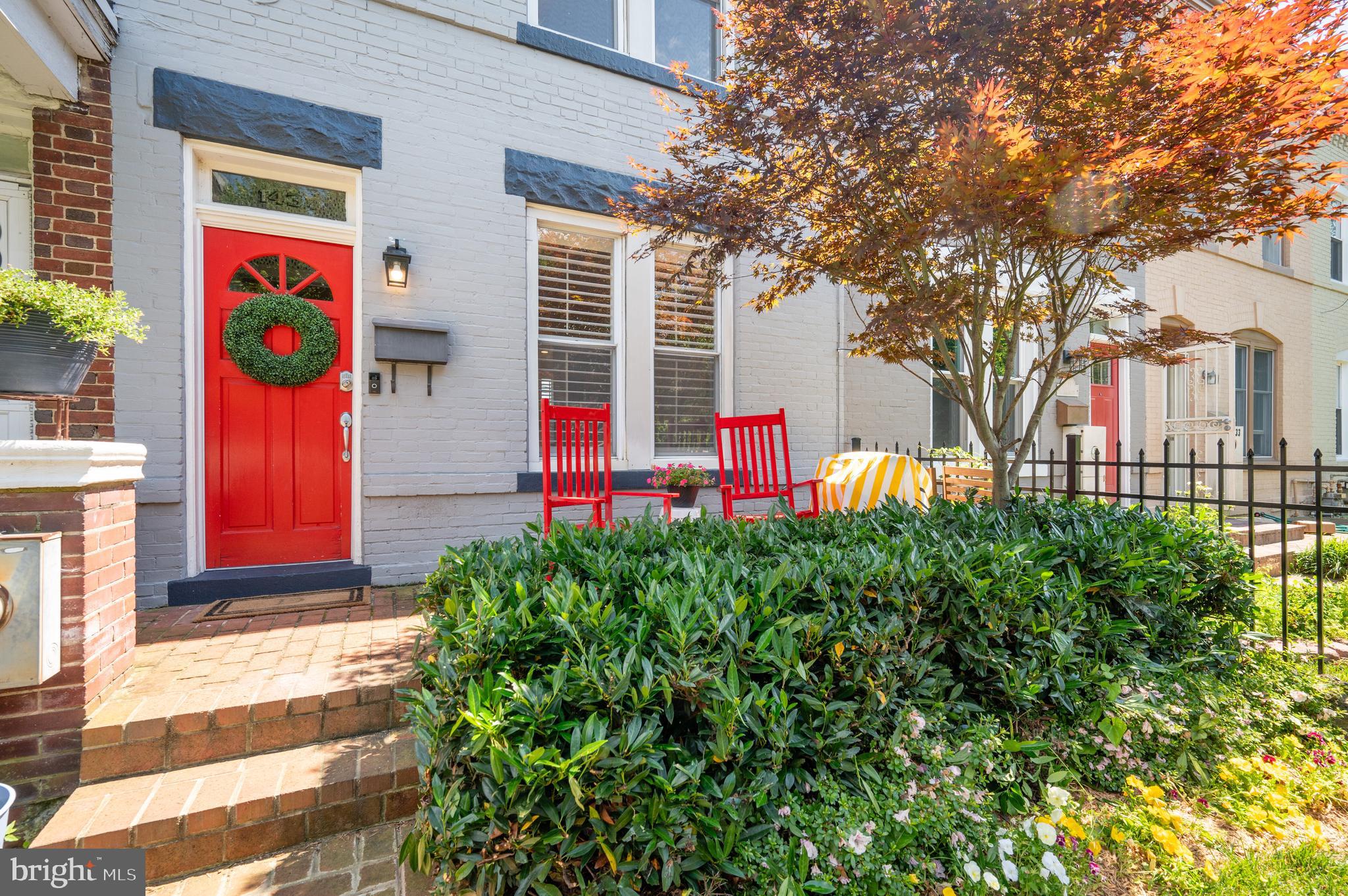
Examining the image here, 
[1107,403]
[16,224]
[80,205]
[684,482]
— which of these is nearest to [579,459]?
[684,482]

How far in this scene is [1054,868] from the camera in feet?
4.72

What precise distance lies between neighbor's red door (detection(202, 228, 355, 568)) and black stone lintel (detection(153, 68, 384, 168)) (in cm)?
50

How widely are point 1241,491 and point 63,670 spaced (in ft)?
35.4

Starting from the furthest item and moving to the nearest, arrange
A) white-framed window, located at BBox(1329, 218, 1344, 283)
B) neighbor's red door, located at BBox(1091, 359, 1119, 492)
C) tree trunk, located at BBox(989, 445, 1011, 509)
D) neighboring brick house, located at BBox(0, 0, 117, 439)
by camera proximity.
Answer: white-framed window, located at BBox(1329, 218, 1344, 283) < neighbor's red door, located at BBox(1091, 359, 1119, 492) < tree trunk, located at BBox(989, 445, 1011, 509) < neighboring brick house, located at BBox(0, 0, 117, 439)

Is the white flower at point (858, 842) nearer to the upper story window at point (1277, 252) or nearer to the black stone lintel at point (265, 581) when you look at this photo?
the black stone lintel at point (265, 581)

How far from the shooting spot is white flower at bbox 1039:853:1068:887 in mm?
1437

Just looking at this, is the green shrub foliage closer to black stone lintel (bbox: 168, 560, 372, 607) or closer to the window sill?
black stone lintel (bbox: 168, 560, 372, 607)

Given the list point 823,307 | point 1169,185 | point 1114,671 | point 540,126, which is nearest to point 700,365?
point 823,307

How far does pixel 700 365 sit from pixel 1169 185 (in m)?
3.06

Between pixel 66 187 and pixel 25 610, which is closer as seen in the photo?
pixel 25 610

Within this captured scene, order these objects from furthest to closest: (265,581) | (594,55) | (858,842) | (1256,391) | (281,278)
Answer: (1256,391)
(594,55)
(281,278)
(265,581)
(858,842)

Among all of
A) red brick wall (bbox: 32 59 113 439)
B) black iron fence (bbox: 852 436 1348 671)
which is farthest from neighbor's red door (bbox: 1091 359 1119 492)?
red brick wall (bbox: 32 59 113 439)

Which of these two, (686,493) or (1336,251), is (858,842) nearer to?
(686,493)

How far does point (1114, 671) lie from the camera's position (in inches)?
79.9
